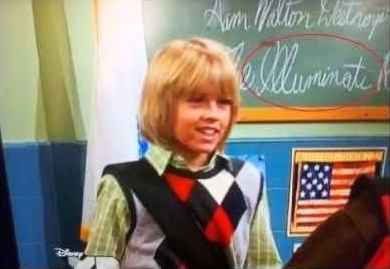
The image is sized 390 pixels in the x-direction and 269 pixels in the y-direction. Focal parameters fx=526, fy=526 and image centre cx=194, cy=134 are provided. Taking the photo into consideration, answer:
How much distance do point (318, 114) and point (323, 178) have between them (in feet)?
0.52

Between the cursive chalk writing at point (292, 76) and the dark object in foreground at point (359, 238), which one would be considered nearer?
the dark object in foreground at point (359, 238)

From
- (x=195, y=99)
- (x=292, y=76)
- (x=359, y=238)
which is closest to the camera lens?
(x=359, y=238)

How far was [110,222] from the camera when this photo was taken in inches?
45.9

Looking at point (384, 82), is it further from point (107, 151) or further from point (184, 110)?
point (107, 151)

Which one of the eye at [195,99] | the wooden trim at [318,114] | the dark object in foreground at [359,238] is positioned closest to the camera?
the dark object in foreground at [359,238]

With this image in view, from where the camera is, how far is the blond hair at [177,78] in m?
1.11

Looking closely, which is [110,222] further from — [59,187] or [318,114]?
[318,114]

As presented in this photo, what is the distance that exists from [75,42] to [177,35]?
0.24 m

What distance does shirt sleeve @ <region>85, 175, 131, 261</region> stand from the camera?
116 cm

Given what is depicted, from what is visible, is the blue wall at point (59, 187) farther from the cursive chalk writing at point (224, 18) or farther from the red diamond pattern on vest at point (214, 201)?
the cursive chalk writing at point (224, 18)

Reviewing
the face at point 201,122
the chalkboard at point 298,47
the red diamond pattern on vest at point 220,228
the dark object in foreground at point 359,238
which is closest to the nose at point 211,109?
the face at point 201,122

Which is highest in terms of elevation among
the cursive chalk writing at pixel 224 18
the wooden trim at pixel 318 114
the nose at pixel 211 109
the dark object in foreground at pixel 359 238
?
the cursive chalk writing at pixel 224 18

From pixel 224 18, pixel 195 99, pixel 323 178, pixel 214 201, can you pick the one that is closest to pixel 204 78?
pixel 195 99

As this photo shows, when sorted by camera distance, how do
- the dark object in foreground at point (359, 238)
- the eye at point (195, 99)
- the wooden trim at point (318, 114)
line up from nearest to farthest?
the dark object in foreground at point (359, 238) < the eye at point (195, 99) < the wooden trim at point (318, 114)
